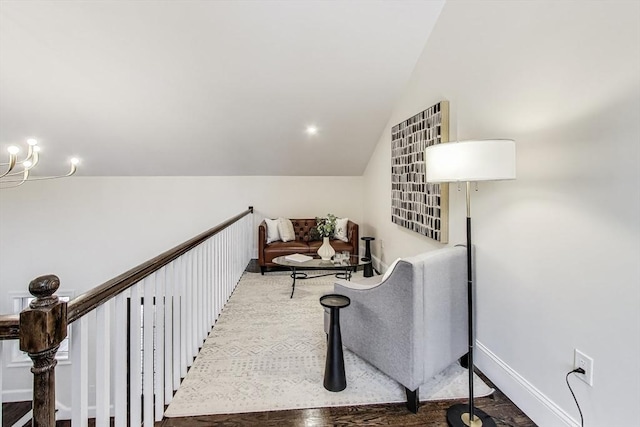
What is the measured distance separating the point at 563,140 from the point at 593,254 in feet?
1.88

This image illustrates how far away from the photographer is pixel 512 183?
2.08 meters

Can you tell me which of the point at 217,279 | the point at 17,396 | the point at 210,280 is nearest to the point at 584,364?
the point at 210,280

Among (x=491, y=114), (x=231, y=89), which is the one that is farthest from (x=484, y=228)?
(x=231, y=89)

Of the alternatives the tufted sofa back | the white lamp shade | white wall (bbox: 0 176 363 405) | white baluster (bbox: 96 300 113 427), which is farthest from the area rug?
white wall (bbox: 0 176 363 405)

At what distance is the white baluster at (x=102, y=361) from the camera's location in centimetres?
128

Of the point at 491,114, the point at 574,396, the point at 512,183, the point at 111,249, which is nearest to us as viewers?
the point at 574,396

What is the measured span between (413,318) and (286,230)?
11.9 ft

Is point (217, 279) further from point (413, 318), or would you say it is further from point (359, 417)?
point (413, 318)

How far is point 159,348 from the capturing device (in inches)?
70.4

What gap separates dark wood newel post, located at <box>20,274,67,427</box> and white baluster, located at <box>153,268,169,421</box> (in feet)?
2.80

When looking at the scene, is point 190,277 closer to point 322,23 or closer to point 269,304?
point 269,304

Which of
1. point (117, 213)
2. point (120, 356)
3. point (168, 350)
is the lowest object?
point (168, 350)

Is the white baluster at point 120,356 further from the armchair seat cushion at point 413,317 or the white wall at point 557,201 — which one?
the white wall at point 557,201

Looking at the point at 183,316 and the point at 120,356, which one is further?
the point at 183,316
